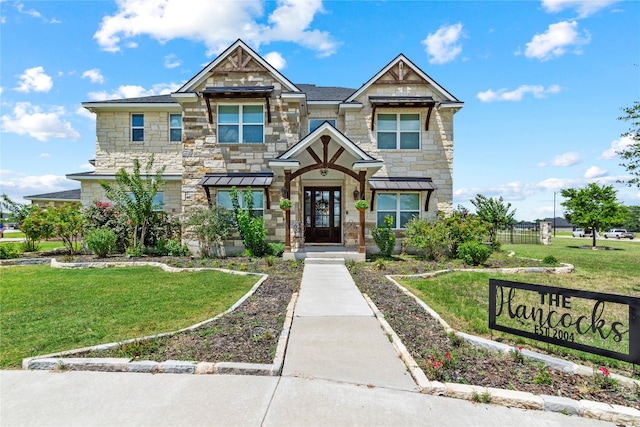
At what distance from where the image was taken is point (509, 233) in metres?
30.2

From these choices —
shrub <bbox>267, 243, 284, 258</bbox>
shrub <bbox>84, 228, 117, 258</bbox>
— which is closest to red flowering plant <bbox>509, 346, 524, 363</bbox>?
shrub <bbox>267, 243, 284, 258</bbox>

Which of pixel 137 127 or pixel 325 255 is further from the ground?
pixel 137 127

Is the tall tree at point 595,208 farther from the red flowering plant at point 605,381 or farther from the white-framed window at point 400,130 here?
the red flowering plant at point 605,381

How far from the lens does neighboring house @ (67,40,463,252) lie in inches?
595

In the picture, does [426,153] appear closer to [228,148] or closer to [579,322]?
[228,148]

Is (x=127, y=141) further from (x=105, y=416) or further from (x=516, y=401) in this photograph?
(x=516, y=401)

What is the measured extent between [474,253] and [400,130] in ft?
21.6

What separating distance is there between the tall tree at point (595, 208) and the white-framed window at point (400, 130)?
16981mm

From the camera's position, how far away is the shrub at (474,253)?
12.1m

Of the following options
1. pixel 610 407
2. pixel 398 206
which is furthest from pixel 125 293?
pixel 398 206

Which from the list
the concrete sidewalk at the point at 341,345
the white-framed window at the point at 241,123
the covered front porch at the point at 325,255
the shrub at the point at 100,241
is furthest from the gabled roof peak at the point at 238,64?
the concrete sidewalk at the point at 341,345

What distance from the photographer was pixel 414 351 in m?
4.75

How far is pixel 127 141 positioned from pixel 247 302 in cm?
1423

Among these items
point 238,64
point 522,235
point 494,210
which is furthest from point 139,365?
point 522,235
